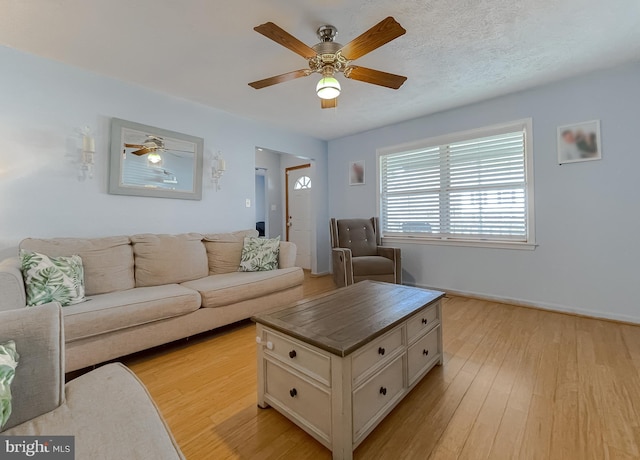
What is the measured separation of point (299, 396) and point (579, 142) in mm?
3570

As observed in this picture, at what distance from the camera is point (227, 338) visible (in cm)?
245

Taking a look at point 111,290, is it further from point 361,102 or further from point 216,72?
point 361,102

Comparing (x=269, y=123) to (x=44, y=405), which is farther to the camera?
(x=269, y=123)

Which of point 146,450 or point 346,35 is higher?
point 346,35

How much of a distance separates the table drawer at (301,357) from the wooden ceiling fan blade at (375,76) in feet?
6.20

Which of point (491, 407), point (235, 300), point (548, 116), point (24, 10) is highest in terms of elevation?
point (24, 10)

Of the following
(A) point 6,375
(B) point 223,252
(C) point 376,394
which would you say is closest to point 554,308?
(C) point 376,394

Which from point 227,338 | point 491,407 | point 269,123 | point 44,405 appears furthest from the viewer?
point 269,123

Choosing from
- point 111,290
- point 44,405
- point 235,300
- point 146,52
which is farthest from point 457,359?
point 146,52

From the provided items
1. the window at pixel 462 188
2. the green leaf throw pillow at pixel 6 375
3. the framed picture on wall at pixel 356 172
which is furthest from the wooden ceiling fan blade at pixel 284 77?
the framed picture on wall at pixel 356 172

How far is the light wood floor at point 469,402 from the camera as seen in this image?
1.24m

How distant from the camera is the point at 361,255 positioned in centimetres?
399

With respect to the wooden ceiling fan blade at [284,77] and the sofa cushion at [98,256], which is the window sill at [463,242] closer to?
the wooden ceiling fan blade at [284,77]

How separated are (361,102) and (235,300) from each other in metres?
2.67
